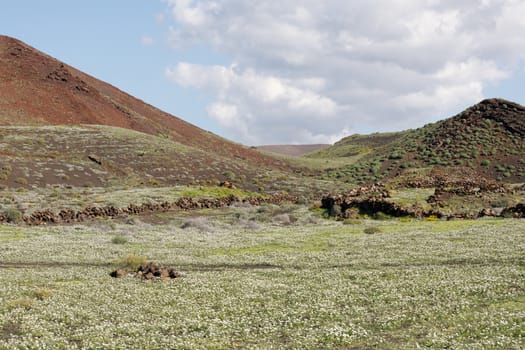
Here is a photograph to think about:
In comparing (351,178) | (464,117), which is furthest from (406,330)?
(464,117)

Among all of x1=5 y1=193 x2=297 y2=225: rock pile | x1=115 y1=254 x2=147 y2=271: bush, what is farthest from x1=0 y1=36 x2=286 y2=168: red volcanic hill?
x1=115 y1=254 x2=147 y2=271: bush

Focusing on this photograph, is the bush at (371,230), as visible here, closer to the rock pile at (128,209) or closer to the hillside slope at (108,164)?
the rock pile at (128,209)

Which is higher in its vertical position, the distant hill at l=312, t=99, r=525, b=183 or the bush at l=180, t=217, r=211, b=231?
the distant hill at l=312, t=99, r=525, b=183

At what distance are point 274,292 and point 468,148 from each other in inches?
3416

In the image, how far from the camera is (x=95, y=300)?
19.6m

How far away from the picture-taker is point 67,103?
116688 millimetres

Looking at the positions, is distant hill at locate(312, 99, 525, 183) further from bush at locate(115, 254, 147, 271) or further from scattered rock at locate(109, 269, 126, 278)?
scattered rock at locate(109, 269, 126, 278)

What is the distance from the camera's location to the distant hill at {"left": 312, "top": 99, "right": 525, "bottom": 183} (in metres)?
91.9

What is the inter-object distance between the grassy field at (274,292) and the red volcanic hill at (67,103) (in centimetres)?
7991

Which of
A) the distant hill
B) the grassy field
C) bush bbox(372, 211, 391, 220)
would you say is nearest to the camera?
the grassy field

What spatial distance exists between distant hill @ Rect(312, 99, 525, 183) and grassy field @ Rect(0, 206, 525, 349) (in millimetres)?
57802

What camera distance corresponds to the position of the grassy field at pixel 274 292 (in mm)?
14648

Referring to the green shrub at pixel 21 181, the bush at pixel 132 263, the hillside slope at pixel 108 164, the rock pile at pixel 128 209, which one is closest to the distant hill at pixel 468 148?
the hillside slope at pixel 108 164

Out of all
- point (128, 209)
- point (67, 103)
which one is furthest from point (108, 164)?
point (67, 103)
